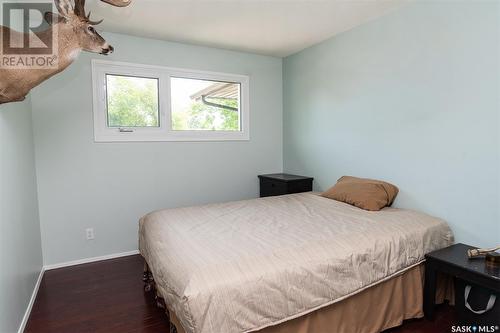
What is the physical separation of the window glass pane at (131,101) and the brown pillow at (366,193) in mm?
2186

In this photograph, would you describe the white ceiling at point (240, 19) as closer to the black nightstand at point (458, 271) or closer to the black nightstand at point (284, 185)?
the black nightstand at point (284, 185)

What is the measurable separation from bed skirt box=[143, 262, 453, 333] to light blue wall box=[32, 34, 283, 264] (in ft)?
4.51

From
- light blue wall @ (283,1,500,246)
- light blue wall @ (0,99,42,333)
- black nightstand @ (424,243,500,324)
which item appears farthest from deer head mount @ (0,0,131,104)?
black nightstand @ (424,243,500,324)

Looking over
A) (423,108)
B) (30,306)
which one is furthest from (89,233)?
(423,108)

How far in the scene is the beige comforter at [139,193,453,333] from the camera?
1.33 meters

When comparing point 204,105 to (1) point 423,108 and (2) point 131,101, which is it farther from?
(1) point 423,108

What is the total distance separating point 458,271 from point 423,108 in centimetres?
129

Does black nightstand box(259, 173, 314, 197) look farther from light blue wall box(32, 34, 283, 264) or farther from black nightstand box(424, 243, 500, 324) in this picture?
black nightstand box(424, 243, 500, 324)

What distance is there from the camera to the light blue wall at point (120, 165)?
2893mm

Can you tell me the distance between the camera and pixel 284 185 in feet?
11.3

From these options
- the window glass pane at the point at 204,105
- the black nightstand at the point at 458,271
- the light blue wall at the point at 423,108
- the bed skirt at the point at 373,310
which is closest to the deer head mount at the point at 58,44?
the bed skirt at the point at 373,310

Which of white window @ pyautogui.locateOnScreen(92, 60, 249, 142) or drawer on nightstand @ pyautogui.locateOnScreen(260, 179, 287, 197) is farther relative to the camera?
drawer on nightstand @ pyautogui.locateOnScreen(260, 179, 287, 197)

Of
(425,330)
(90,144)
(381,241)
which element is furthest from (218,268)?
(90,144)

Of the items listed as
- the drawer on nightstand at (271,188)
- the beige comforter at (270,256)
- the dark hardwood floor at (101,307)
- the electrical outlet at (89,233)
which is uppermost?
the drawer on nightstand at (271,188)
